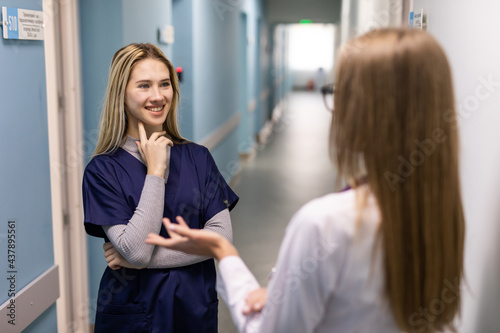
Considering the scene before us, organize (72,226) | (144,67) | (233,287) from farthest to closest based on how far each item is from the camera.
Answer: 1. (72,226)
2. (144,67)
3. (233,287)

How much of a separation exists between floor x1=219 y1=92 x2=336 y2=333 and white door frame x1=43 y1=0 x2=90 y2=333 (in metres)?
0.87

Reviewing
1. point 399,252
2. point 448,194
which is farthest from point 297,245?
point 448,194

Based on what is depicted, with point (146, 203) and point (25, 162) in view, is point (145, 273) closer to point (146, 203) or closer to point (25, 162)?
point (146, 203)

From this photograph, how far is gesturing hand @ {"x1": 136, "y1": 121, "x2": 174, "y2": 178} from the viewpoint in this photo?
5.46 feet

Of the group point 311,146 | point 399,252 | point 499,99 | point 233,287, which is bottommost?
point 311,146

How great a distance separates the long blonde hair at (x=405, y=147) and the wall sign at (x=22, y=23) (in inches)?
59.1

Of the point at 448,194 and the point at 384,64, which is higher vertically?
the point at 384,64

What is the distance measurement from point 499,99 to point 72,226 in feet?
7.17

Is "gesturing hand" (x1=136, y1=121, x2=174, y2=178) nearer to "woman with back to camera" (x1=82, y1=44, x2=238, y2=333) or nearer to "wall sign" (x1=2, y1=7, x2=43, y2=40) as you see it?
"woman with back to camera" (x1=82, y1=44, x2=238, y2=333)

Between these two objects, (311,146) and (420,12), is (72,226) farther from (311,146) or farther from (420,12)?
(311,146)

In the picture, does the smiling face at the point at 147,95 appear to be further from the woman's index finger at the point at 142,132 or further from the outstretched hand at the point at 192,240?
the outstretched hand at the point at 192,240

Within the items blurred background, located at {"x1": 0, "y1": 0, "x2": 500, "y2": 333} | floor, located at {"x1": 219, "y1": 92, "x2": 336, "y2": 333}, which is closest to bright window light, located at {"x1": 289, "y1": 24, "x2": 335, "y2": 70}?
floor, located at {"x1": 219, "y1": 92, "x2": 336, "y2": 333}

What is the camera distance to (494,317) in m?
1.38

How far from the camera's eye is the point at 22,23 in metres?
2.12
